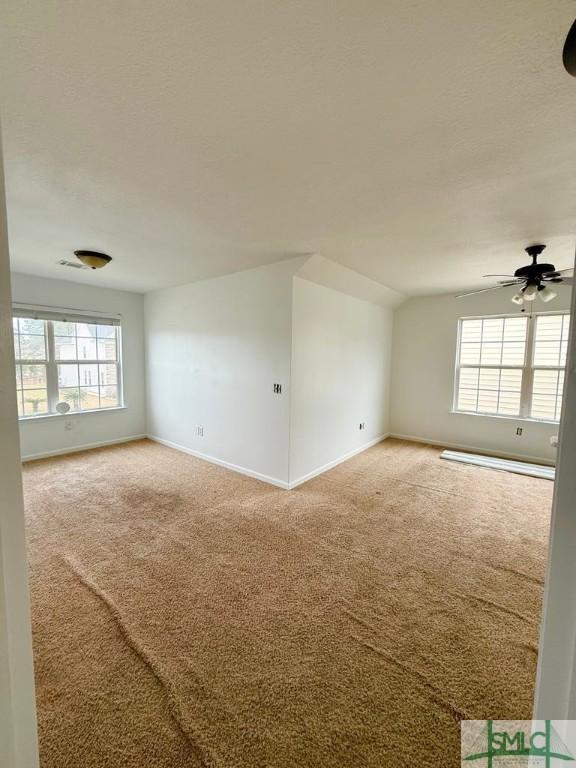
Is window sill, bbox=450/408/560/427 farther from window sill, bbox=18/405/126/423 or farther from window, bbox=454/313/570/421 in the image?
window sill, bbox=18/405/126/423

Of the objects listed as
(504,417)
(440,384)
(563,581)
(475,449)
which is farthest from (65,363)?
(504,417)

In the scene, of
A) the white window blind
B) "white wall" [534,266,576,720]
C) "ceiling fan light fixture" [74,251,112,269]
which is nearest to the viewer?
"white wall" [534,266,576,720]

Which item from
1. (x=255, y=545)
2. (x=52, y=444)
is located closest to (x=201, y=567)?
(x=255, y=545)

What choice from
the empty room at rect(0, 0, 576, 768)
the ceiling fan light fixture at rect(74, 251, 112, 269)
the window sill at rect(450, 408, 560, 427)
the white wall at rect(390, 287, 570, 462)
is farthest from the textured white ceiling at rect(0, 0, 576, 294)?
the window sill at rect(450, 408, 560, 427)

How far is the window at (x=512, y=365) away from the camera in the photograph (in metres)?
4.28

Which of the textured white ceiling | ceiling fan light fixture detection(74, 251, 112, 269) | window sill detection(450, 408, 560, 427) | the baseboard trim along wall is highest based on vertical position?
the textured white ceiling

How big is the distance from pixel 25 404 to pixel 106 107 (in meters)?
4.18

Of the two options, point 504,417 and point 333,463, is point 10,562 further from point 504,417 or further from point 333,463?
point 504,417

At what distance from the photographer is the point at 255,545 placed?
2404mm

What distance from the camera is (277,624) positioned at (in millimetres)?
1700

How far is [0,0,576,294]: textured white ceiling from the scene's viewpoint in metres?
0.97

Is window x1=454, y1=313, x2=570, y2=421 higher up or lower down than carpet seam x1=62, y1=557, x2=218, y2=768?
higher up

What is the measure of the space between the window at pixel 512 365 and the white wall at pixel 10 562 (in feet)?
17.3

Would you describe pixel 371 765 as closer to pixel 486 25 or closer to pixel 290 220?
pixel 486 25
